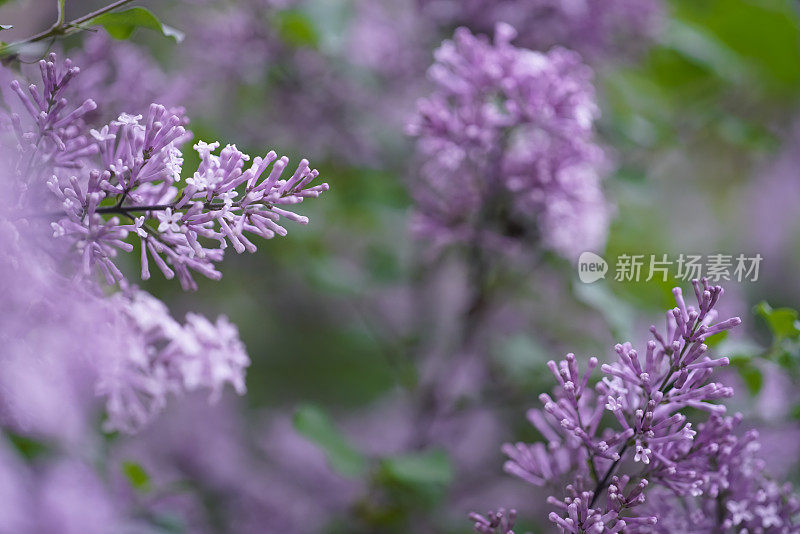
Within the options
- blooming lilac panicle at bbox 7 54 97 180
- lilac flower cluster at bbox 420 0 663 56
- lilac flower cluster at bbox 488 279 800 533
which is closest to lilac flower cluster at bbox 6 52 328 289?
blooming lilac panicle at bbox 7 54 97 180

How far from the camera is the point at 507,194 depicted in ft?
2.41

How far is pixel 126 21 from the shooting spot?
20.7 inches

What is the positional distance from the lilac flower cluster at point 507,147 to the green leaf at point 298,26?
0.55 feet

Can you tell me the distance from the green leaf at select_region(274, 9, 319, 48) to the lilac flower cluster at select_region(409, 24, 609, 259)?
168 millimetres

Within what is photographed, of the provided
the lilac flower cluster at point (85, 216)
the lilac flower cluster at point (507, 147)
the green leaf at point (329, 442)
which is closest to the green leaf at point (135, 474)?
the green leaf at point (329, 442)

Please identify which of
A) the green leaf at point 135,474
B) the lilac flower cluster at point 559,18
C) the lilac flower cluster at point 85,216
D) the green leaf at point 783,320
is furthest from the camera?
the lilac flower cluster at point 559,18

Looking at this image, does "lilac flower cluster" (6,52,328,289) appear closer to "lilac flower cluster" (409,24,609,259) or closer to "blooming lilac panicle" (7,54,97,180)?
"blooming lilac panicle" (7,54,97,180)

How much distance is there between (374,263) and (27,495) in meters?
0.68

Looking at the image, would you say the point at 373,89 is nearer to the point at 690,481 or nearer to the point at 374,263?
the point at 374,263
